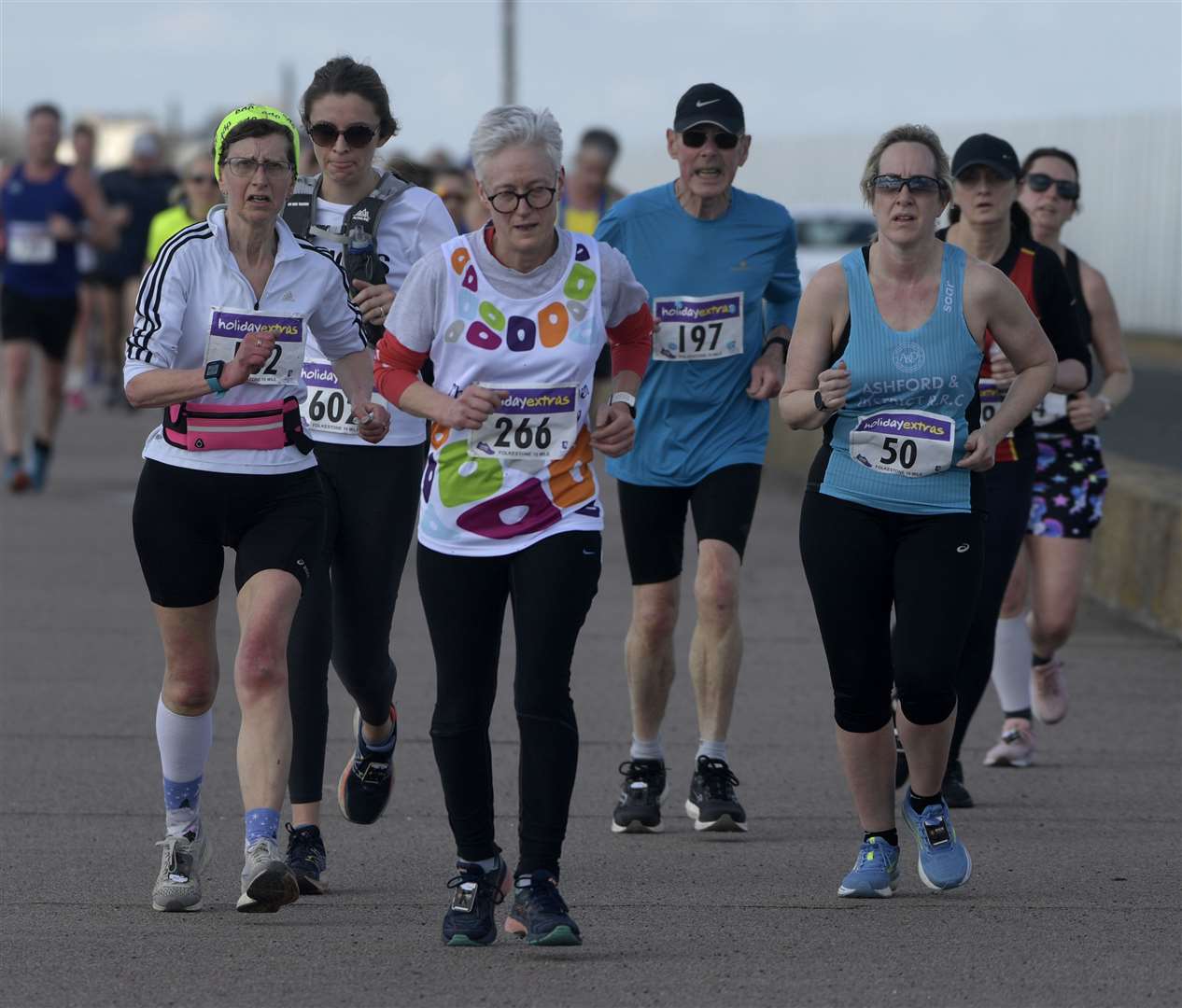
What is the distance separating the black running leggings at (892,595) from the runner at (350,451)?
47.0 inches

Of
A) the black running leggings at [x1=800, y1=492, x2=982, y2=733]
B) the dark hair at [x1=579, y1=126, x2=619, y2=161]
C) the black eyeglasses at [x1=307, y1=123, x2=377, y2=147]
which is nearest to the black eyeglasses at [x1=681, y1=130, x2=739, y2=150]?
the black eyeglasses at [x1=307, y1=123, x2=377, y2=147]

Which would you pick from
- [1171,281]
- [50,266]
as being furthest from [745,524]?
[1171,281]

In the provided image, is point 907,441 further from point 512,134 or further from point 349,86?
point 349,86

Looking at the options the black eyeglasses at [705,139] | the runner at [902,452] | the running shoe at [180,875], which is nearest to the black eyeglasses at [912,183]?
the runner at [902,452]

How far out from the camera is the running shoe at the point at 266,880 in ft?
18.4

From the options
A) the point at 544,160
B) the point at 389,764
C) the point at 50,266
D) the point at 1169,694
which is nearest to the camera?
the point at 544,160

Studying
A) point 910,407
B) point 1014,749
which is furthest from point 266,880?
point 1014,749

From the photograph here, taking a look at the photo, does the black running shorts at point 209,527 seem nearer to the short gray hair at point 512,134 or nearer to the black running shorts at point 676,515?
the short gray hair at point 512,134

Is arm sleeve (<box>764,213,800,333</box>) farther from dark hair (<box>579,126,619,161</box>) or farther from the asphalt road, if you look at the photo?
dark hair (<box>579,126,619,161</box>)

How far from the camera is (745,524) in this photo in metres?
7.36

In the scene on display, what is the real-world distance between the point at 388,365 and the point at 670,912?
1.57 metres

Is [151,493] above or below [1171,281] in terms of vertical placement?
above

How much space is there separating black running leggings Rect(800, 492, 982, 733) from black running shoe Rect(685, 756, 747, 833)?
101 centimetres

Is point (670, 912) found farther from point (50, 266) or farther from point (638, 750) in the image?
point (50, 266)
